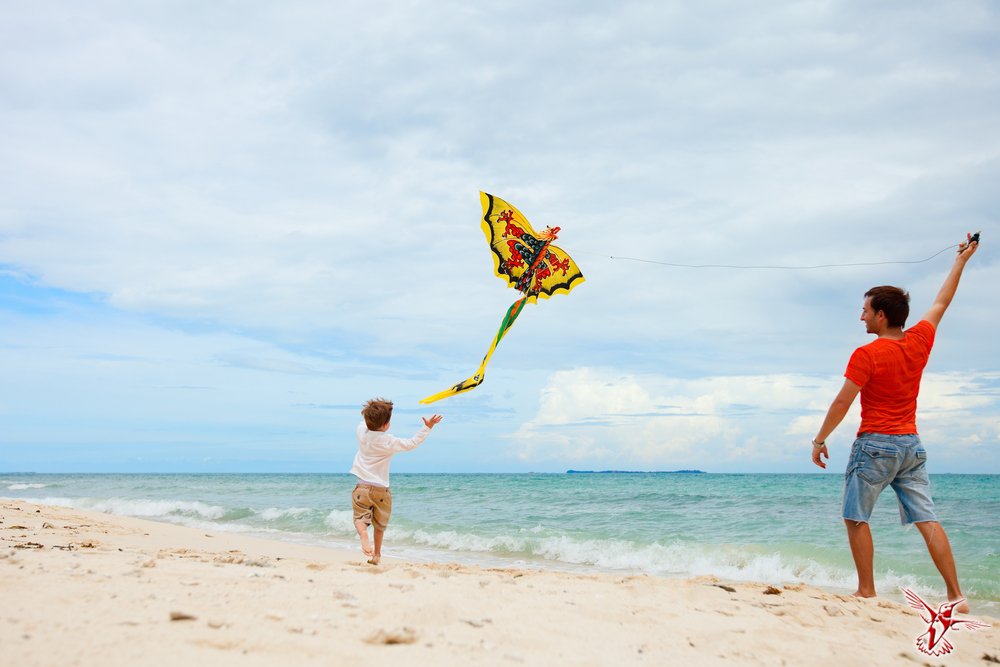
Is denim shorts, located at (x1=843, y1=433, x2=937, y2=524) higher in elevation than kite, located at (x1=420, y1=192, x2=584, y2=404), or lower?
lower

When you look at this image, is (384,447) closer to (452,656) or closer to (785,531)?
(452,656)

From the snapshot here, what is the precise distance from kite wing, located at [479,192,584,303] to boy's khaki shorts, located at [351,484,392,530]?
6.98 feet

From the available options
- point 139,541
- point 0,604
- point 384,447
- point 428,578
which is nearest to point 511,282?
point 384,447

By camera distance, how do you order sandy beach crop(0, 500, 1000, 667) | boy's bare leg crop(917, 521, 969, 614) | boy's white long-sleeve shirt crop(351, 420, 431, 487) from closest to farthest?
sandy beach crop(0, 500, 1000, 667) < boy's bare leg crop(917, 521, 969, 614) < boy's white long-sleeve shirt crop(351, 420, 431, 487)

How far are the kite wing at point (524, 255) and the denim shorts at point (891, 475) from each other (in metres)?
2.88

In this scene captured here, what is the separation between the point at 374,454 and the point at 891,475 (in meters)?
3.73

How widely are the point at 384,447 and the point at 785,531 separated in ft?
27.2

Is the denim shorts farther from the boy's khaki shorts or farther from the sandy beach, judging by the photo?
the boy's khaki shorts

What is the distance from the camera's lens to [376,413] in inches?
225

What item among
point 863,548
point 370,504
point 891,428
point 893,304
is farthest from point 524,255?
point 863,548

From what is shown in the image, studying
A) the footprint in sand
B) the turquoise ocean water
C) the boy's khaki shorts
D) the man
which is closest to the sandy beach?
the footprint in sand

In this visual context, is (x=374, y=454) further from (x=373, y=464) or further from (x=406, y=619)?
(x=406, y=619)

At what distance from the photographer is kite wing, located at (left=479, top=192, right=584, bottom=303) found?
6.34 metres

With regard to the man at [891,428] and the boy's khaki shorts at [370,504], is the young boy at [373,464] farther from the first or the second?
the man at [891,428]
